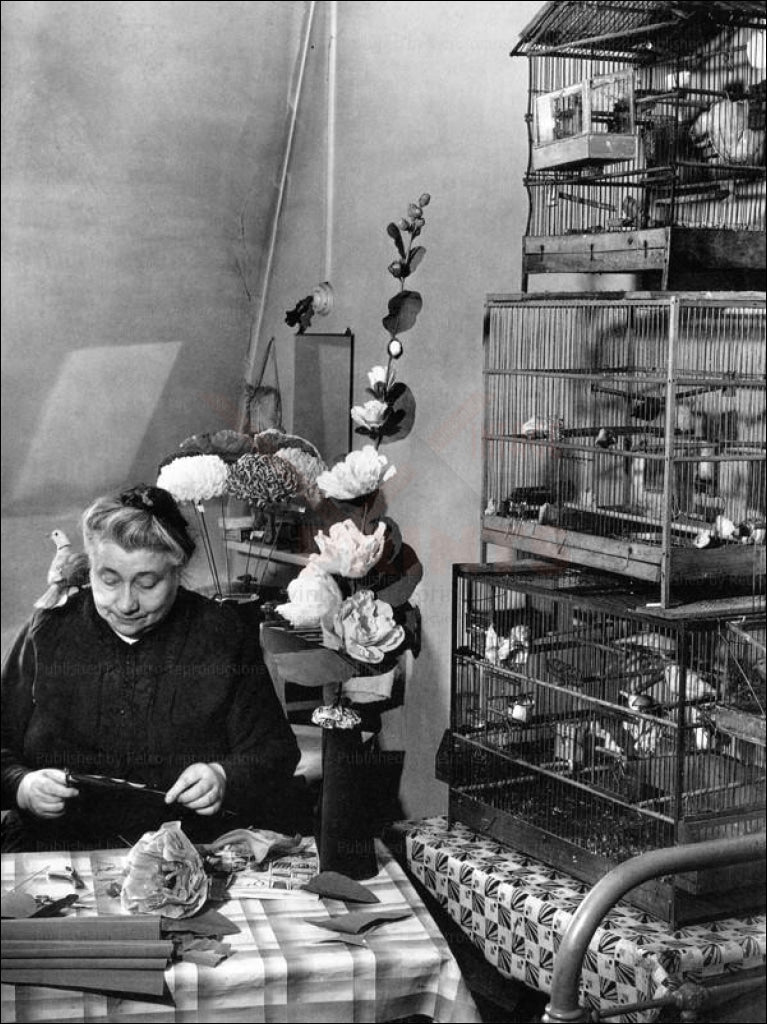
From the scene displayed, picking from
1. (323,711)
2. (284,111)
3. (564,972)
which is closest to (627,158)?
(284,111)

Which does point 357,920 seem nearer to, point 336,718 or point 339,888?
point 339,888

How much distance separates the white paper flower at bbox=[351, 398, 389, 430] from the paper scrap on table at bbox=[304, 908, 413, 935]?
775 mm

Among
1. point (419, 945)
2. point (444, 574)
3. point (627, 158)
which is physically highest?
point (627, 158)

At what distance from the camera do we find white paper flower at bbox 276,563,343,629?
1.87m

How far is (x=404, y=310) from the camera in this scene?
80.2 inches

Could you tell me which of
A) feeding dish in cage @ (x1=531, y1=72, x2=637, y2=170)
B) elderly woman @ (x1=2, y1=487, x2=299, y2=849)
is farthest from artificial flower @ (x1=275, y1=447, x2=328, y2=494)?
feeding dish in cage @ (x1=531, y1=72, x2=637, y2=170)

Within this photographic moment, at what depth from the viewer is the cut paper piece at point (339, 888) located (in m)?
1.74

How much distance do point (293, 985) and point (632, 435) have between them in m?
Result: 0.99

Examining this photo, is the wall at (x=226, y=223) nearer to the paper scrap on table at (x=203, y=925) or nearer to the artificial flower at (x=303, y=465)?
the artificial flower at (x=303, y=465)

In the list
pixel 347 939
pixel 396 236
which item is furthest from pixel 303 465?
pixel 347 939

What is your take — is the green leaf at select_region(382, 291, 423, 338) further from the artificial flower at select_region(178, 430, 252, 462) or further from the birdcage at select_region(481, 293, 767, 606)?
the artificial flower at select_region(178, 430, 252, 462)

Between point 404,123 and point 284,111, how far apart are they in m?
0.19

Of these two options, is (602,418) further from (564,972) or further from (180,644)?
(564,972)

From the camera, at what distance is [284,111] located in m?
2.00
